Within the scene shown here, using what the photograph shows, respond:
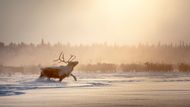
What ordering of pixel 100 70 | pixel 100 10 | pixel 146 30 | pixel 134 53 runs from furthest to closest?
pixel 100 70 → pixel 134 53 → pixel 146 30 → pixel 100 10

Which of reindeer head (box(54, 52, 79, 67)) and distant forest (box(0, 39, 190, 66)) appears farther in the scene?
reindeer head (box(54, 52, 79, 67))

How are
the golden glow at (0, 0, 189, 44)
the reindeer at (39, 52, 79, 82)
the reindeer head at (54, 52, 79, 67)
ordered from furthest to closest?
the reindeer head at (54, 52, 79, 67) < the reindeer at (39, 52, 79, 82) < the golden glow at (0, 0, 189, 44)

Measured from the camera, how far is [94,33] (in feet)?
33.2

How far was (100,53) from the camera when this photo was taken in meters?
10.7

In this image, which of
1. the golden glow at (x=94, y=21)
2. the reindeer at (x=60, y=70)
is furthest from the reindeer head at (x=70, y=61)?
the golden glow at (x=94, y=21)

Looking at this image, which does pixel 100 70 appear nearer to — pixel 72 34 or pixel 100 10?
pixel 72 34

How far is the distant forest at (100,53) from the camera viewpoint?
10.1m

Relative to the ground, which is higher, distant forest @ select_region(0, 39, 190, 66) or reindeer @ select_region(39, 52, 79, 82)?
distant forest @ select_region(0, 39, 190, 66)

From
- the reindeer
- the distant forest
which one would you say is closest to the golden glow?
the distant forest

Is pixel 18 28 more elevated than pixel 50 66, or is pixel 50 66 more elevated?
pixel 18 28

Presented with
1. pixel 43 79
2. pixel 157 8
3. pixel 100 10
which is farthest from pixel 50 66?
pixel 157 8

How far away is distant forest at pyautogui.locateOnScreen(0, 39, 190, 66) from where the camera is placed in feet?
33.2

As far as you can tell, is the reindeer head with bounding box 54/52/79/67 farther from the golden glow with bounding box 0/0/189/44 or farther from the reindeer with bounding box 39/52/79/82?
the golden glow with bounding box 0/0/189/44

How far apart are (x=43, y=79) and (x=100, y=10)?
6.12 feet
